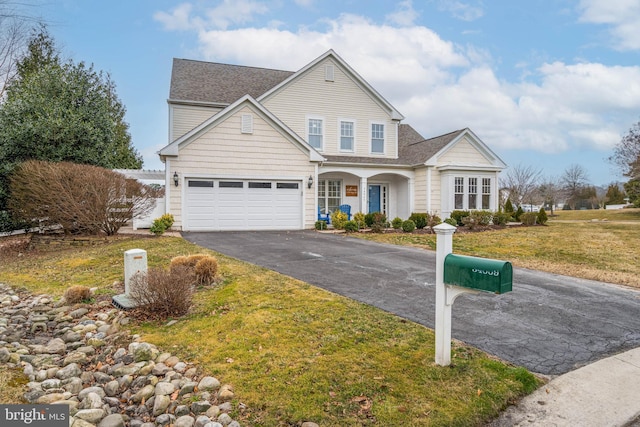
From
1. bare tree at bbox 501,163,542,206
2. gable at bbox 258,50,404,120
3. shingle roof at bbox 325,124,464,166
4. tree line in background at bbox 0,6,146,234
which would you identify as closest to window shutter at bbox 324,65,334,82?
gable at bbox 258,50,404,120

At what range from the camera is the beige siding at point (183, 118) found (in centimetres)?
1773

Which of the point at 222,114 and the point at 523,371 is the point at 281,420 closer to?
the point at 523,371

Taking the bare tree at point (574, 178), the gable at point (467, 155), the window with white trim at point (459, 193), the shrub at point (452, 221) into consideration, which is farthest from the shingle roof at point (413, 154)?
the bare tree at point (574, 178)

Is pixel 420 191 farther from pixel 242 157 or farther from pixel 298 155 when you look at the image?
pixel 242 157

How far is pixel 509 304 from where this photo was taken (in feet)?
18.4

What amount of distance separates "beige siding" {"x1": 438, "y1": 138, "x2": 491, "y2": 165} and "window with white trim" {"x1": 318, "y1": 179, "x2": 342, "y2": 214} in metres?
5.40

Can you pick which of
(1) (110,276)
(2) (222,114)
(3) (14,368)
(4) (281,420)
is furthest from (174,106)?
(4) (281,420)

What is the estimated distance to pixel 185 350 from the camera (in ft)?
12.9

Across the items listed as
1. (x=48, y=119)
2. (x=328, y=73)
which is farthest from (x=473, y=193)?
(x=48, y=119)

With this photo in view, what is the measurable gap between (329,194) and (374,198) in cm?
280

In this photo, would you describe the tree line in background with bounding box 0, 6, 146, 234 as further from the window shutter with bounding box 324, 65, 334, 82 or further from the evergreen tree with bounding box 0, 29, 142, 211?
the window shutter with bounding box 324, 65, 334, 82

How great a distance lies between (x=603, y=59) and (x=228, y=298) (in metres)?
19.3

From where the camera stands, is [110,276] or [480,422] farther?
[110,276]

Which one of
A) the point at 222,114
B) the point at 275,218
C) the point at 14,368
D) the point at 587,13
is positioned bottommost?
the point at 14,368
